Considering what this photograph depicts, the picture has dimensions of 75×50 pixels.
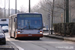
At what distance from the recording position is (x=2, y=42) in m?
19.1

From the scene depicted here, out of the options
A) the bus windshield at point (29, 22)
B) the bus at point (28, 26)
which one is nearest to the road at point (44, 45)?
the bus at point (28, 26)

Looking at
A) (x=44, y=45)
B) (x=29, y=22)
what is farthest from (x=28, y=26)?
(x=44, y=45)

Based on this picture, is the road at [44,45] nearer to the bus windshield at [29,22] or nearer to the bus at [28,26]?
the bus at [28,26]

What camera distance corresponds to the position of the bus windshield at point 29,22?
2472 centimetres

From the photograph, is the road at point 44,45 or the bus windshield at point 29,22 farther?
the bus windshield at point 29,22

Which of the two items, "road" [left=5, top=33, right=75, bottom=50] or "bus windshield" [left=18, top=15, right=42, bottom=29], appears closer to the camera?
"road" [left=5, top=33, right=75, bottom=50]

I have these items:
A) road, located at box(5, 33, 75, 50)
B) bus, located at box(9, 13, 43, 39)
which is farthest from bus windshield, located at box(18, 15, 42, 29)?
road, located at box(5, 33, 75, 50)

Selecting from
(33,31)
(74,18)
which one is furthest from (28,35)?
(74,18)

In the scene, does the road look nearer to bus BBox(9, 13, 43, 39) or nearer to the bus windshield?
bus BBox(9, 13, 43, 39)

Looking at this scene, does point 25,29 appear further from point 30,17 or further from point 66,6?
point 66,6

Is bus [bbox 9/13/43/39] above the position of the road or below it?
above

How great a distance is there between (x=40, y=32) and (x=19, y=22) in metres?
2.22

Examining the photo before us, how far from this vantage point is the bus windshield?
24719 millimetres

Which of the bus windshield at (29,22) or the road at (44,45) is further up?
the bus windshield at (29,22)
